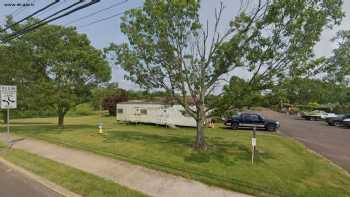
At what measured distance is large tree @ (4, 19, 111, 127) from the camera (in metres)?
20.5

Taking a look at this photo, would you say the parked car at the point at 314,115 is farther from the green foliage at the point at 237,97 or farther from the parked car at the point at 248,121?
the green foliage at the point at 237,97

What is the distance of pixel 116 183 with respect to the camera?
753 cm

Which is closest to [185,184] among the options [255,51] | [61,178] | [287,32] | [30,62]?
[61,178]

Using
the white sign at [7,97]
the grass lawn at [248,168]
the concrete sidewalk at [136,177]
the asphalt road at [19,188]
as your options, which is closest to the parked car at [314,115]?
the grass lawn at [248,168]

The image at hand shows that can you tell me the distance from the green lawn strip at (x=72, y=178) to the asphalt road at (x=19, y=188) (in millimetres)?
436

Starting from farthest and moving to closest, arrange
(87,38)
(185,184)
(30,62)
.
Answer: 1. (87,38)
2. (30,62)
3. (185,184)

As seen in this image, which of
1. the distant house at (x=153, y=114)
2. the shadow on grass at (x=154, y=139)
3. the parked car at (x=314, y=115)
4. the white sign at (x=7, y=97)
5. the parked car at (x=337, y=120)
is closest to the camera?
the white sign at (x=7, y=97)

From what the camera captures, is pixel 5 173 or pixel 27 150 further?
pixel 27 150

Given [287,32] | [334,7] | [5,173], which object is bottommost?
[5,173]

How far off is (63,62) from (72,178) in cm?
1531

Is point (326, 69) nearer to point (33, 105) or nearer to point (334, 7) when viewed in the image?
point (334, 7)

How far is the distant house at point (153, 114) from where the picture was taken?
26.6 metres

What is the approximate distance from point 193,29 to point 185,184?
20.7ft

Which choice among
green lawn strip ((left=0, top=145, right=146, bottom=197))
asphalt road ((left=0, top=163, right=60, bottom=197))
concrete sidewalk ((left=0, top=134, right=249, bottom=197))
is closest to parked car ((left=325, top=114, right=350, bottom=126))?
concrete sidewalk ((left=0, top=134, right=249, bottom=197))
